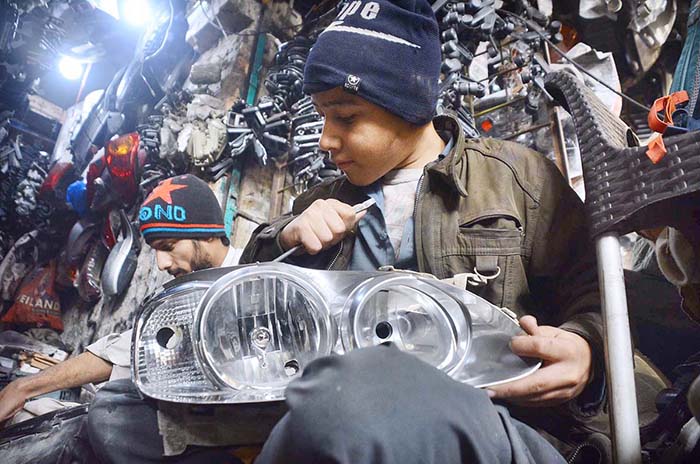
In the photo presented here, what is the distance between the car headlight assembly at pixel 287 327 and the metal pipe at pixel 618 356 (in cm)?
13

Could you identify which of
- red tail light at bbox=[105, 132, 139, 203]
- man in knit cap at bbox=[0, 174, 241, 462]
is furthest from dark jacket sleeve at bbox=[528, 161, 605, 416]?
red tail light at bbox=[105, 132, 139, 203]

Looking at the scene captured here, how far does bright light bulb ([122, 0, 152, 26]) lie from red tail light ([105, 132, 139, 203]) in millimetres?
2905

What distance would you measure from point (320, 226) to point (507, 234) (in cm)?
42

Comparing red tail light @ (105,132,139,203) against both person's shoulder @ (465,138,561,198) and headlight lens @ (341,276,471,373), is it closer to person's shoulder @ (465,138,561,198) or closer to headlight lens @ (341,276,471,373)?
person's shoulder @ (465,138,561,198)

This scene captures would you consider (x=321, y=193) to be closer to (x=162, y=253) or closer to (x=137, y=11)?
(x=162, y=253)

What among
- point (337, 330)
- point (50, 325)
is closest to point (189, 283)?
point (337, 330)

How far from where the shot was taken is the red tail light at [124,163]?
4734mm

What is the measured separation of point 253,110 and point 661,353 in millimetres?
2976

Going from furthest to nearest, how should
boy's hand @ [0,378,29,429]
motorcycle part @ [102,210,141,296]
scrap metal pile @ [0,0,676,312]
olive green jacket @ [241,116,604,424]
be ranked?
motorcycle part @ [102,210,141,296]
scrap metal pile @ [0,0,676,312]
boy's hand @ [0,378,29,429]
olive green jacket @ [241,116,604,424]

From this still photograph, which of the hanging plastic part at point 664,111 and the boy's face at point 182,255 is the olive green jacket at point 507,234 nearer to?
the hanging plastic part at point 664,111

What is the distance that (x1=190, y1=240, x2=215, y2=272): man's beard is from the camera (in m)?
2.36

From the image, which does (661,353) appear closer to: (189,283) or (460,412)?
(460,412)

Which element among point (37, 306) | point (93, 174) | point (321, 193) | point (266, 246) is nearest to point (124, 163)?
point (93, 174)

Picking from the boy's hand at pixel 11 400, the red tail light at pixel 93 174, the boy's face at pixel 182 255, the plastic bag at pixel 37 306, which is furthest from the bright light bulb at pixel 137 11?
the boy's hand at pixel 11 400
